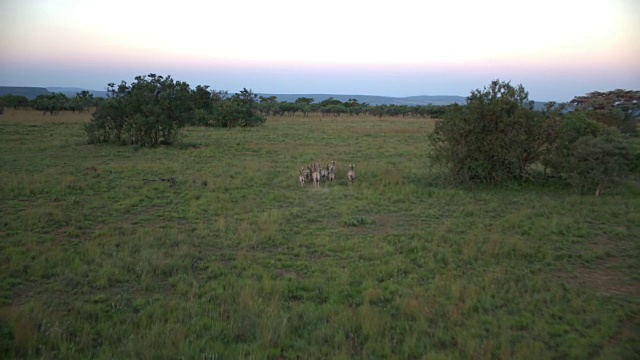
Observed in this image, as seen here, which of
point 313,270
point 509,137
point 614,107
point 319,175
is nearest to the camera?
point 313,270

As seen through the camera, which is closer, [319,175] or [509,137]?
[509,137]

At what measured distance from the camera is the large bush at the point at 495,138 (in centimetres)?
1554

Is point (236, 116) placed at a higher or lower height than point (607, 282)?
higher

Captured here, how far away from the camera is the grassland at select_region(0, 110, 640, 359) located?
5.16 metres

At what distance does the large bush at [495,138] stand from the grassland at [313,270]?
1121 millimetres

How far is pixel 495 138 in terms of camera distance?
1569 centimetres

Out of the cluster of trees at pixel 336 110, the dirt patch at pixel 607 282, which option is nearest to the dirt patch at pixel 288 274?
the dirt patch at pixel 607 282

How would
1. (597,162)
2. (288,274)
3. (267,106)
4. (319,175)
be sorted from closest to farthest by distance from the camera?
1. (288,274)
2. (597,162)
3. (319,175)
4. (267,106)

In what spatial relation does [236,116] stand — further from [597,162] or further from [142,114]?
[597,162]

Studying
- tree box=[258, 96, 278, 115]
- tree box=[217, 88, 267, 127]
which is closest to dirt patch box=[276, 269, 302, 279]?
tree box=[217, 88, 267, 127]

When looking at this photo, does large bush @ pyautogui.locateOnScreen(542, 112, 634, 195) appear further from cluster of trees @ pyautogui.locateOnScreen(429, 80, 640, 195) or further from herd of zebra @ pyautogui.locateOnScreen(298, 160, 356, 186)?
herd of zebra @ pyautogui.locateOnScreen(298, 160, 356, 186)

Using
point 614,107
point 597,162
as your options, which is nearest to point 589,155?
point 597,162

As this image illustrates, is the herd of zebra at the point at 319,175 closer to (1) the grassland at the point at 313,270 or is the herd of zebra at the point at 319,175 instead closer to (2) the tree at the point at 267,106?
(1) the grassland at the point at 313,270

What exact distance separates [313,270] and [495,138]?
10.9 meters
